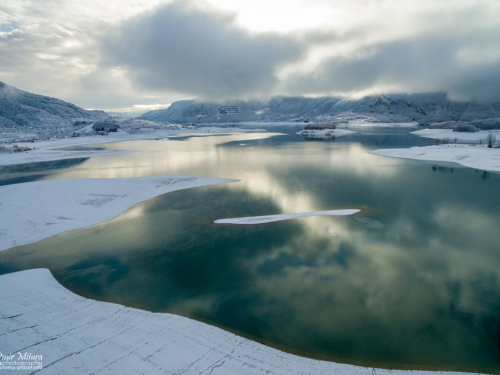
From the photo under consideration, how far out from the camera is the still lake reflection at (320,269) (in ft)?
31.3

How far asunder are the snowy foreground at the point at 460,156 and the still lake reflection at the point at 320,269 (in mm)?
16960

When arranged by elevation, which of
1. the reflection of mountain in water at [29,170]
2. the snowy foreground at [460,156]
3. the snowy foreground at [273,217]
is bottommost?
the snowy foreground at [273,217]

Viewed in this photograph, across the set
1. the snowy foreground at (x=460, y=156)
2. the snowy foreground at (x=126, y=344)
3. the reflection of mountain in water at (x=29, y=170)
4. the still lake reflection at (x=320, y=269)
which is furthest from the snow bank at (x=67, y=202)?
the snowy foreground at (x=460, y=156)

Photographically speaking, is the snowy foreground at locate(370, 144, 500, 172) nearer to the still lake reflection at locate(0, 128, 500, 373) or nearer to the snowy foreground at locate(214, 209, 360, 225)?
the still lake reflection at locate(0, 128, 500, 373)

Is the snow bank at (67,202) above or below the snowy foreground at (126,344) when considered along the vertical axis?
above

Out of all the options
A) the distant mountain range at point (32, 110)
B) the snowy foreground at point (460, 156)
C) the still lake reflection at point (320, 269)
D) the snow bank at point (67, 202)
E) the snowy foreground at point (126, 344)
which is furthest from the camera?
the distant mountain range at point (32, 110)

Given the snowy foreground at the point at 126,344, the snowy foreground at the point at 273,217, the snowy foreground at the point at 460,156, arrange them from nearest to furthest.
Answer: the snowy foreground at the point at 126,344
the snowy foreground at the point at 273,217
the snowy foreground at the point at 460,156

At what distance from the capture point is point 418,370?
834cm

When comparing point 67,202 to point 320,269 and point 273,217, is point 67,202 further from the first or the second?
point 320,269

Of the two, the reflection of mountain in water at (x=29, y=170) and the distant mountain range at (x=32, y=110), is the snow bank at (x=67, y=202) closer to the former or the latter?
the reflection of mountain in water at (x=29, y=170)

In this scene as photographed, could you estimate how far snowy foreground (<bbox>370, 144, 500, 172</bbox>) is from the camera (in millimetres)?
38916

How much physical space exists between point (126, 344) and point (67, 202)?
60.1ft

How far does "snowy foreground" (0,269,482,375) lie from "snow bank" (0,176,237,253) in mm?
8632

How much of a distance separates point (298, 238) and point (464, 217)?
12653mm
